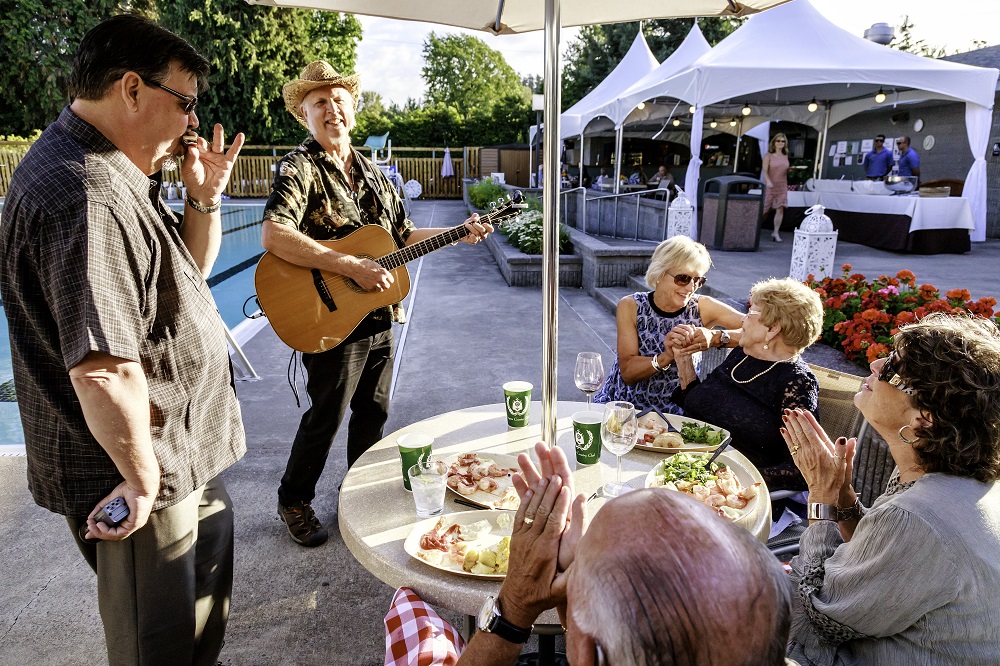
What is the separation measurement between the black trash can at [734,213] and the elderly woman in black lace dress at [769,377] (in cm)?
687

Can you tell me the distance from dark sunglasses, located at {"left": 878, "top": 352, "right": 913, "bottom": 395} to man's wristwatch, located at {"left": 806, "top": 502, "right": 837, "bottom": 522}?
349mm

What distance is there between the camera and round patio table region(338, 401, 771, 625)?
51.9 inches

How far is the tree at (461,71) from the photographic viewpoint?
4803cm

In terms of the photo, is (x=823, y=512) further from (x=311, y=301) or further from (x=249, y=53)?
(x=249, y=53)

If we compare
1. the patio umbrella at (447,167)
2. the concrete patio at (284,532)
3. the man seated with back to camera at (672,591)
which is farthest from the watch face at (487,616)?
the patio umbrella at (447,167)

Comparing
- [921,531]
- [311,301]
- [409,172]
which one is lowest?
[921,531]

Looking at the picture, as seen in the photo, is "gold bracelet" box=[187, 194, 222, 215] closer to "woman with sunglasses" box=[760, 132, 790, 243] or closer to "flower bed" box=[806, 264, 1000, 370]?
"flower bed" box=[806, 264, 1000, 370]

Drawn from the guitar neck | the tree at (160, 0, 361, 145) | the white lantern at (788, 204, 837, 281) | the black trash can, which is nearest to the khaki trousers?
the guitar neck

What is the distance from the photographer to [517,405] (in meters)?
2.08

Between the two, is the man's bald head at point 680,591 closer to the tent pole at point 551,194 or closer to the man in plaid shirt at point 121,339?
the tent pole at point 551,194

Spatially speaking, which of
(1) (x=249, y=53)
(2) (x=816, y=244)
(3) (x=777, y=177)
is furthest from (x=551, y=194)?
(1) (x=249, y=53)

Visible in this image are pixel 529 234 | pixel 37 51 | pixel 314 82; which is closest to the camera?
pixel 314 82

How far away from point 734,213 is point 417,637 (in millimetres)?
8597

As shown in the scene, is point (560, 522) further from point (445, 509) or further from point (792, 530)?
point (792, 530)
